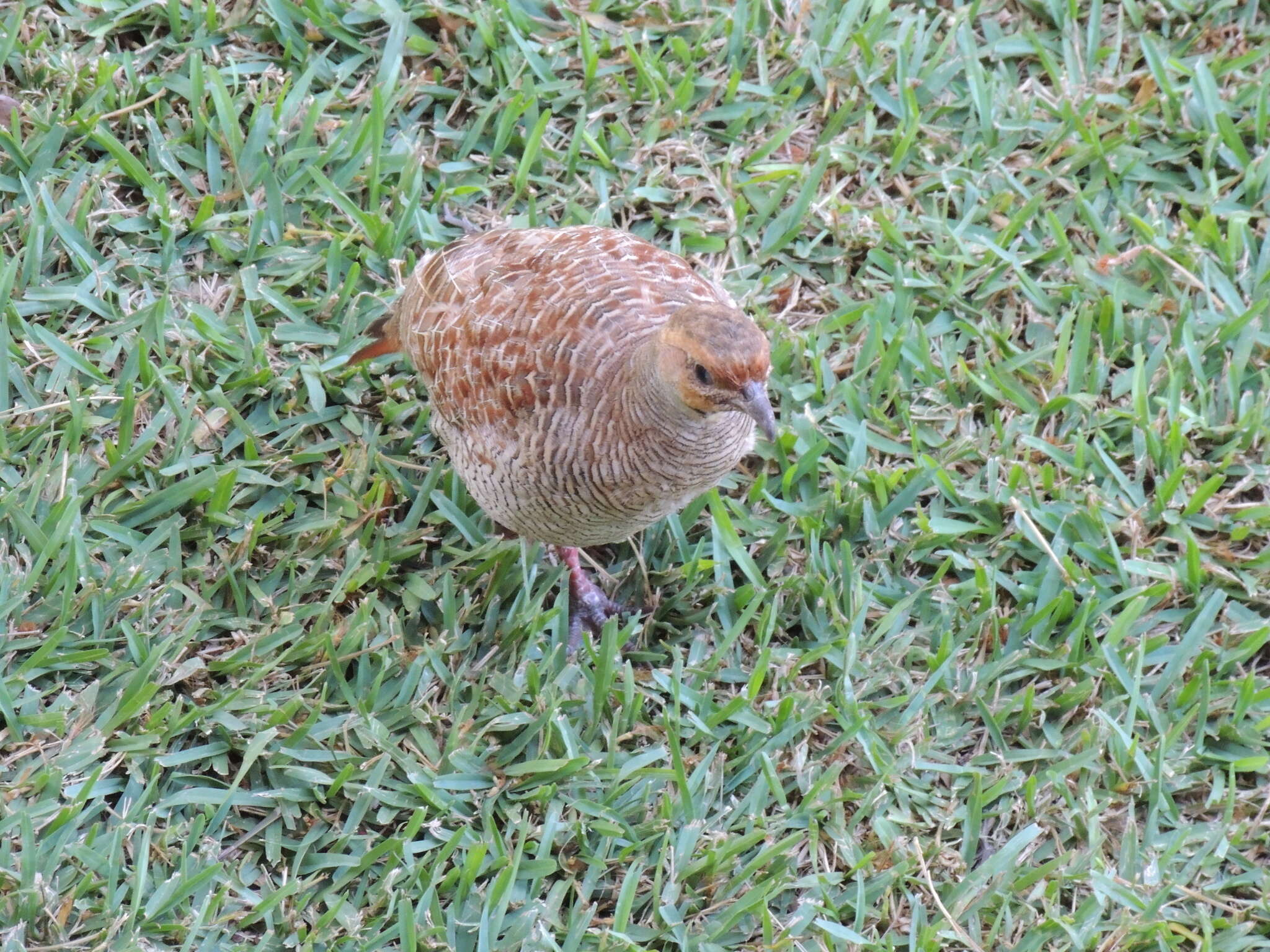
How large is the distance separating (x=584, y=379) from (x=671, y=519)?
91cm

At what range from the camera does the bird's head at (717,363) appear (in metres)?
3.47

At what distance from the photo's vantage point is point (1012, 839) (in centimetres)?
393

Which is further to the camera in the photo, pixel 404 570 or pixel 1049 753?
pixel 404 570

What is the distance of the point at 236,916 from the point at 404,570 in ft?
3.93

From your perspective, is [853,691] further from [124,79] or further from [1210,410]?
[124,79]

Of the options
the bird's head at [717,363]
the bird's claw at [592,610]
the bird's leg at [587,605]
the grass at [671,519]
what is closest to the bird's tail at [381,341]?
the grass at [671,519]

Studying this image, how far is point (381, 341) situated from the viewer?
14.7 feet

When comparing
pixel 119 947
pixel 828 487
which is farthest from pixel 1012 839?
pixel 119 947

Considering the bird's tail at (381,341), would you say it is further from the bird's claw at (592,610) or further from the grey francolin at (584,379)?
the bird's claw at (592,610)

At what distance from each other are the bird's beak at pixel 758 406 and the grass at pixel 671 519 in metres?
0.92

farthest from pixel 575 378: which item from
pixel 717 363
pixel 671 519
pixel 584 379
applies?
pixel 671 519

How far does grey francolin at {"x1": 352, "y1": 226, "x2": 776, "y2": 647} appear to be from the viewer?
356 cm

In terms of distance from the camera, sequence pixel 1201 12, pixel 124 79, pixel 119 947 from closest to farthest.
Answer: pixel 119 947 < pixel 124 79 < pixel 1201 12

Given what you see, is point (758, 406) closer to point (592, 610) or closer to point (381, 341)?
point (592, 610)
